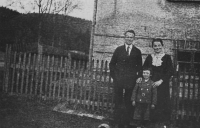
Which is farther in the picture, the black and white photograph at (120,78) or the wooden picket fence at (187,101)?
the wooden picket fence at (187,101)

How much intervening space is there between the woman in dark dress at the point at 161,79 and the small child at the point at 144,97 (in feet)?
0.38

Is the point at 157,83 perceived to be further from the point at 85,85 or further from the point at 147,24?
the point at 147,24

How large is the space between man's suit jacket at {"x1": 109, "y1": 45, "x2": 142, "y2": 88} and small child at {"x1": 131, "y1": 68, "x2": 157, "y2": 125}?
0.75ft

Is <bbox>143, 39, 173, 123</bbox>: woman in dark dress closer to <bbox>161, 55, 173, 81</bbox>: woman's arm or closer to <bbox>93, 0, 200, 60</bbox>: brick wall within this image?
<bbox>161, 55, 173, 81</bbox>: woman's arm

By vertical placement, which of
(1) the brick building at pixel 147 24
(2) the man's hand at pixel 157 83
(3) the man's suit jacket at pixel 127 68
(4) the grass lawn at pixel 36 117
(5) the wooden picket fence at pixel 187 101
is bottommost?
(4) the grass lawn at pixel 36 117

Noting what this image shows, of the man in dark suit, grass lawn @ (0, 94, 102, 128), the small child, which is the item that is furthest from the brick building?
the small child

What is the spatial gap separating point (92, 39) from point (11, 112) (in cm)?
517

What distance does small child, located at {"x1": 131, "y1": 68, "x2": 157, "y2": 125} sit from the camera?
4.23 m

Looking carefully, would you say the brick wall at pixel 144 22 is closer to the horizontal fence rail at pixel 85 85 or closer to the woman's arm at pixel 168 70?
the horizontal fence rail at pixel 85 85

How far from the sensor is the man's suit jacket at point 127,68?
4.52 m

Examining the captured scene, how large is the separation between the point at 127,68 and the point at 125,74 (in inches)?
4.9

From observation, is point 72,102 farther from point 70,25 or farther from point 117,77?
point 70,25

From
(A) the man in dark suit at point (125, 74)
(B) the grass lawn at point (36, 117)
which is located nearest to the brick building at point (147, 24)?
(B) the grass lawn at point (36, 117)

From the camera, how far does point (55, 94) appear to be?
6941 millimetres
